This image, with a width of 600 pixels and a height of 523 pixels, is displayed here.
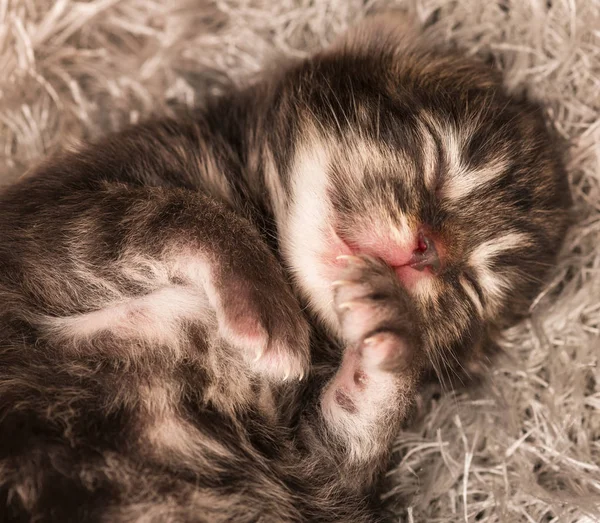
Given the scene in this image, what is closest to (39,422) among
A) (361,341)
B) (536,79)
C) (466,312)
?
(361,341)

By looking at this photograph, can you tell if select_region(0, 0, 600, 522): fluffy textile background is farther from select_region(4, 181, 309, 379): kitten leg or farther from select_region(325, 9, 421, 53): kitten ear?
select_region(4, 181, 309, 379): kitten leg


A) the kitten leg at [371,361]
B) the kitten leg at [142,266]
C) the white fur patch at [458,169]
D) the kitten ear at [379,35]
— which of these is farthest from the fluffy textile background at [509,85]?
the kitten leg at [142,266]

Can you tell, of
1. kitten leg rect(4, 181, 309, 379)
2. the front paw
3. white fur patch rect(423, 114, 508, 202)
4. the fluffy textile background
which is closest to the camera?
the front paw

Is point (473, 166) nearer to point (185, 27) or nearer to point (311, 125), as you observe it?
point (311, 125)

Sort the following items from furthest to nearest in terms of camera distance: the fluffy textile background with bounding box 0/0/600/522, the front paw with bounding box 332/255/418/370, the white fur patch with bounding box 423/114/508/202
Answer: the fluffy textile background with bounding box 0/0/600/522
the white fur patch with bounding box 423/114/508/202
the front paw with bounding box 332/255/418/370

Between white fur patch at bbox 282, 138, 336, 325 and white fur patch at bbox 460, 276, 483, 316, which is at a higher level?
white fur patch at bbox 282, 138, 336, 325

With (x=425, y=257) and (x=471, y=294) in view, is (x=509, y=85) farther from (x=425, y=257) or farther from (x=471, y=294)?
(x=425, y=257)

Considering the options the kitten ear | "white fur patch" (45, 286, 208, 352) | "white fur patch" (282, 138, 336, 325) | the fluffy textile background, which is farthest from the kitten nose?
the kitten ear
